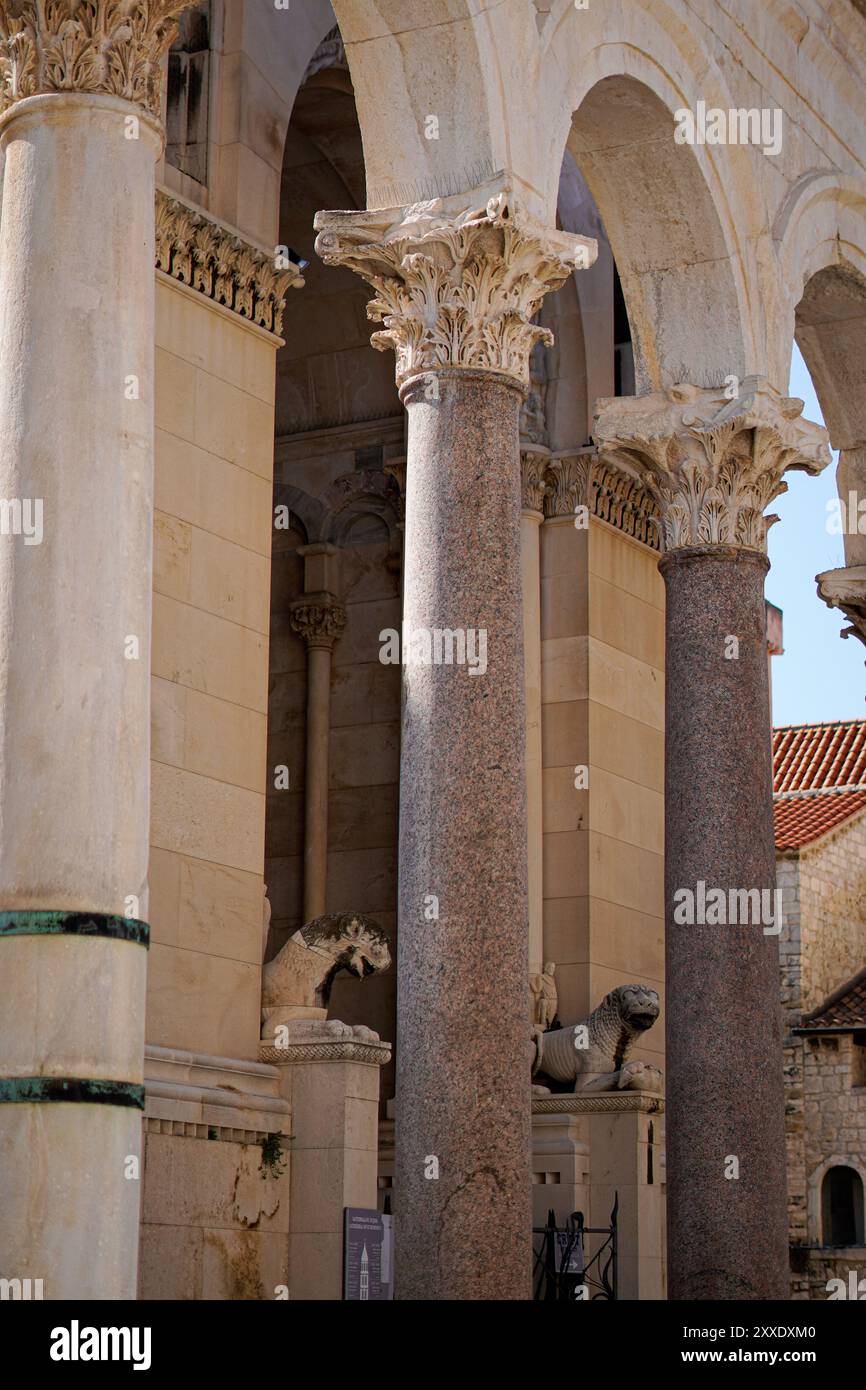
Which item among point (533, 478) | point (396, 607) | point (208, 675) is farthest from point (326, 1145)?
point (533, 478)

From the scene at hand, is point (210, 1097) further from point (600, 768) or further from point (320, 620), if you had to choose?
point (320, 620)

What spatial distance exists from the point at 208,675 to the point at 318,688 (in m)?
5.86

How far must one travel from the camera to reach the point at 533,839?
58.6 ft

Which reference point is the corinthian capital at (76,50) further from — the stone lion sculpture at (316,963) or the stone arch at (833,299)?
the stone arch at (833,299)

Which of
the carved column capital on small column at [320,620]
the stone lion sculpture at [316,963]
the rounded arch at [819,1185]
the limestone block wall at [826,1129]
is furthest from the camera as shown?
the rounded arch at [819,1185]

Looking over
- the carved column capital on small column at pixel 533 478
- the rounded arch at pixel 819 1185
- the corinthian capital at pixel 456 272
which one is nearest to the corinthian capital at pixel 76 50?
the corinthian capital at pixel 456 272

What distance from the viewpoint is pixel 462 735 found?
10.2m

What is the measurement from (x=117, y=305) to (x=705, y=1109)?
269 inches

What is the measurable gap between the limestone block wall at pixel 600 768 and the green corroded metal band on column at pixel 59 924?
10.2 metres

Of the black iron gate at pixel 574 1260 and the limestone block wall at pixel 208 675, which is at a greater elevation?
Result: the limestone block wall at pixel 208 675

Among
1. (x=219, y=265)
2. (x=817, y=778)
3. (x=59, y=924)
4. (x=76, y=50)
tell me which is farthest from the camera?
(x=817, y=778)

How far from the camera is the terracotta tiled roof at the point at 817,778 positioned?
3519cm
